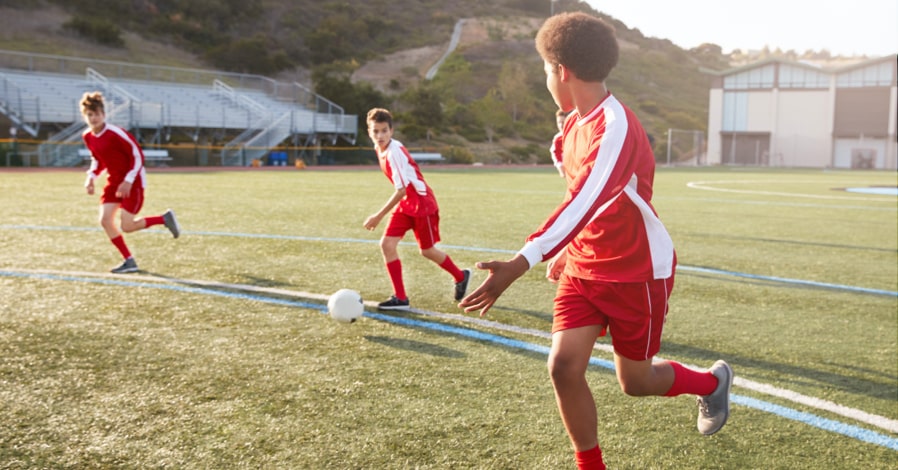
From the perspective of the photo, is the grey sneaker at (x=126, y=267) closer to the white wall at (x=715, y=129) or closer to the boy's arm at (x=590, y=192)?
the boy's arm at (x=590, y=192)

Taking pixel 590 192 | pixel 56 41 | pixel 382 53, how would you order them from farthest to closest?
1. pixel 382 53
2. pixel 56 41
3. pixel 590 192

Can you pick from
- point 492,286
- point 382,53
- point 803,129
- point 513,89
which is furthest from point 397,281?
point 382,53

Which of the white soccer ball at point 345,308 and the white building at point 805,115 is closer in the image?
the white soccer ball at point 345,308

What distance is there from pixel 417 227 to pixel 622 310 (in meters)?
3.61

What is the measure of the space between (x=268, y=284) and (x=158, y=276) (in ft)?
3.89

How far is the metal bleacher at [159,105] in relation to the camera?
106 ft

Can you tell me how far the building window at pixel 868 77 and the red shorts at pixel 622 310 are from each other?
191 feet

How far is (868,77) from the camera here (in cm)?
5331

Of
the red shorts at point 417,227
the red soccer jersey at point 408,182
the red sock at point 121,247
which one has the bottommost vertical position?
the red sock at point 121,247

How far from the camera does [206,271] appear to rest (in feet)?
24.1

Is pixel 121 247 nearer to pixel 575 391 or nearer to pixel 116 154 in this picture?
pixel 116 154

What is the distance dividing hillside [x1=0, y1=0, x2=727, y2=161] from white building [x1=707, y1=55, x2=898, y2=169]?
35.8ft

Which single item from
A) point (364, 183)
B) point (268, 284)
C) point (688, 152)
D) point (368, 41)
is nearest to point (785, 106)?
point (688, 152)

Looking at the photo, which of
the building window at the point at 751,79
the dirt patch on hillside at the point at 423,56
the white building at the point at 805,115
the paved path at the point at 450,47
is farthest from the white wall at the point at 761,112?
the paved path at the point at 450,47
